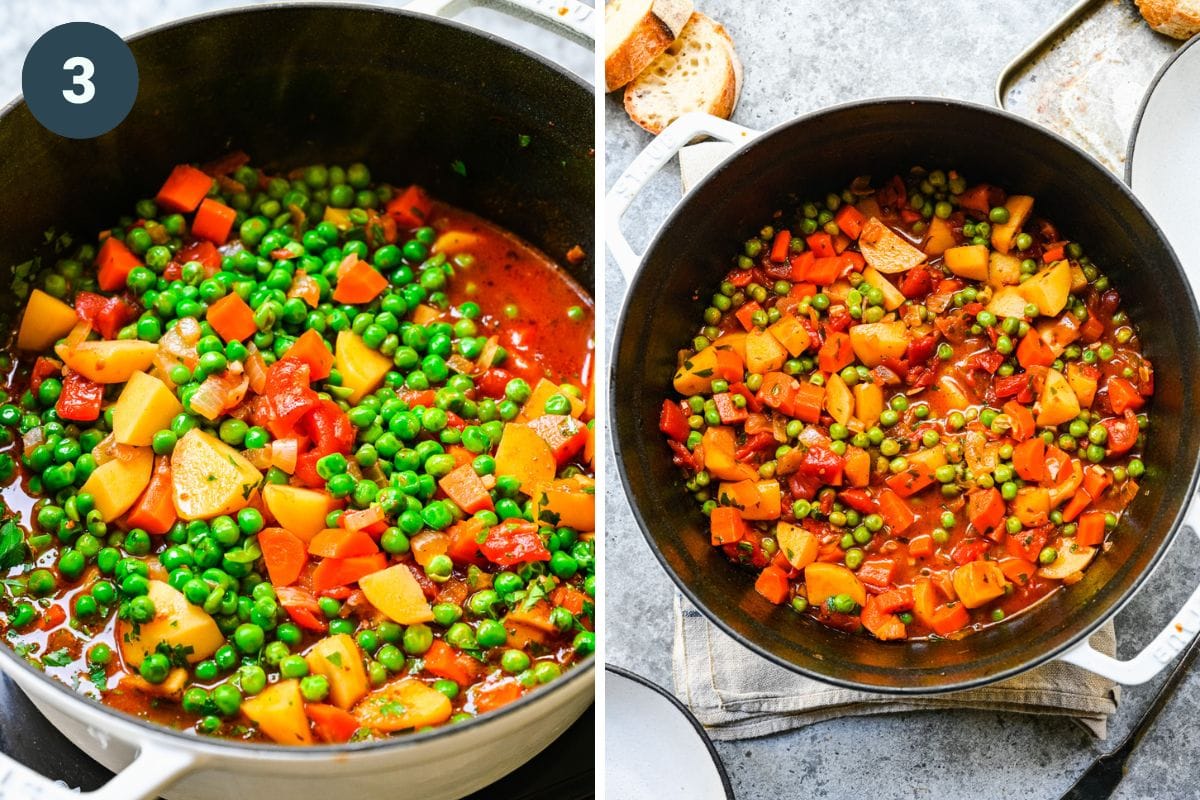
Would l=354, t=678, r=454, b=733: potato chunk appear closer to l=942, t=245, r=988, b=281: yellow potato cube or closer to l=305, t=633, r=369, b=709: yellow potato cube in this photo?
l=305, t=633, r=369, b=709: yellow potato cube

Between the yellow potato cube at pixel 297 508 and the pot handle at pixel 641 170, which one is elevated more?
the pot handle at pixel 641 170

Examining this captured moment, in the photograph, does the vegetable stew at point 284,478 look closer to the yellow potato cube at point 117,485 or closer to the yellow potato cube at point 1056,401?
the yellow potato cube at point 117,485

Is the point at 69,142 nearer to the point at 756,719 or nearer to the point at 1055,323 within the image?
the point at 756,719

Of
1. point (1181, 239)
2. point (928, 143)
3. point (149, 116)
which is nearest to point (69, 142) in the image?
point (149, 116)

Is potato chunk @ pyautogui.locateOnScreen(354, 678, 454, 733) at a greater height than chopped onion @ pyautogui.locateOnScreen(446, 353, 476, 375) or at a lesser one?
lesser

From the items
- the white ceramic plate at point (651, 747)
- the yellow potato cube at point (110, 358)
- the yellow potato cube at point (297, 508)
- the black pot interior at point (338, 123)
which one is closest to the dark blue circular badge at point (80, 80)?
the black pot interior at point (338, 123)

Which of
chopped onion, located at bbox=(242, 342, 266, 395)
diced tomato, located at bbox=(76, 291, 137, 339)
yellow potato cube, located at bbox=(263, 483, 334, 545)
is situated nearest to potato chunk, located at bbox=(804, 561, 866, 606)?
yellow potato cube, located at bbox=(263, 483, 334, 545)
